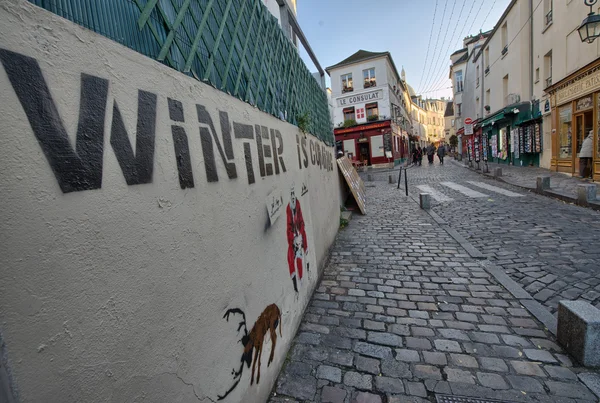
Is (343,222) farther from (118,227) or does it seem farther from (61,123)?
(61,123)

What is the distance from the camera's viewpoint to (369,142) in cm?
2903

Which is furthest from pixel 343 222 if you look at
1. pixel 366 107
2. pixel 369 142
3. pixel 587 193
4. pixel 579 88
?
pixel 366 107

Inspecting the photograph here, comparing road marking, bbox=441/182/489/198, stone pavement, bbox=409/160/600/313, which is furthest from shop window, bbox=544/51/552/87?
stone pavement, bbox=409/160/600/313

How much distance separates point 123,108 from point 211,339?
48.5 inches

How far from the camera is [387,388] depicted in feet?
7.60

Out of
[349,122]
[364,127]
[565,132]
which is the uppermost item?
[349,122]

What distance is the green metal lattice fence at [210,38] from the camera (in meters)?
1.27

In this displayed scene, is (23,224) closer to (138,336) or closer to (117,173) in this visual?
(117,173)

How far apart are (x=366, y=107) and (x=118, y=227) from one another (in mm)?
30463

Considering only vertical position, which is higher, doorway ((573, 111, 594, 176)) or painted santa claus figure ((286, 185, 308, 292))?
doorway ((573, 111, 594, 176))

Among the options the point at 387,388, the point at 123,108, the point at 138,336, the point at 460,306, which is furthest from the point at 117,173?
the point at 460,306

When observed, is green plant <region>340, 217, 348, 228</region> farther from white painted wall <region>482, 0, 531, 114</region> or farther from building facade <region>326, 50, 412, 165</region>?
building facade <region>326, 50, 412, 165</region>

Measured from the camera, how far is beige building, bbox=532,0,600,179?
1045 centimetres

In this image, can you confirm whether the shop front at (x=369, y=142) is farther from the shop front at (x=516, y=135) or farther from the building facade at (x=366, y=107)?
the shop front at (x=516, y=135)
